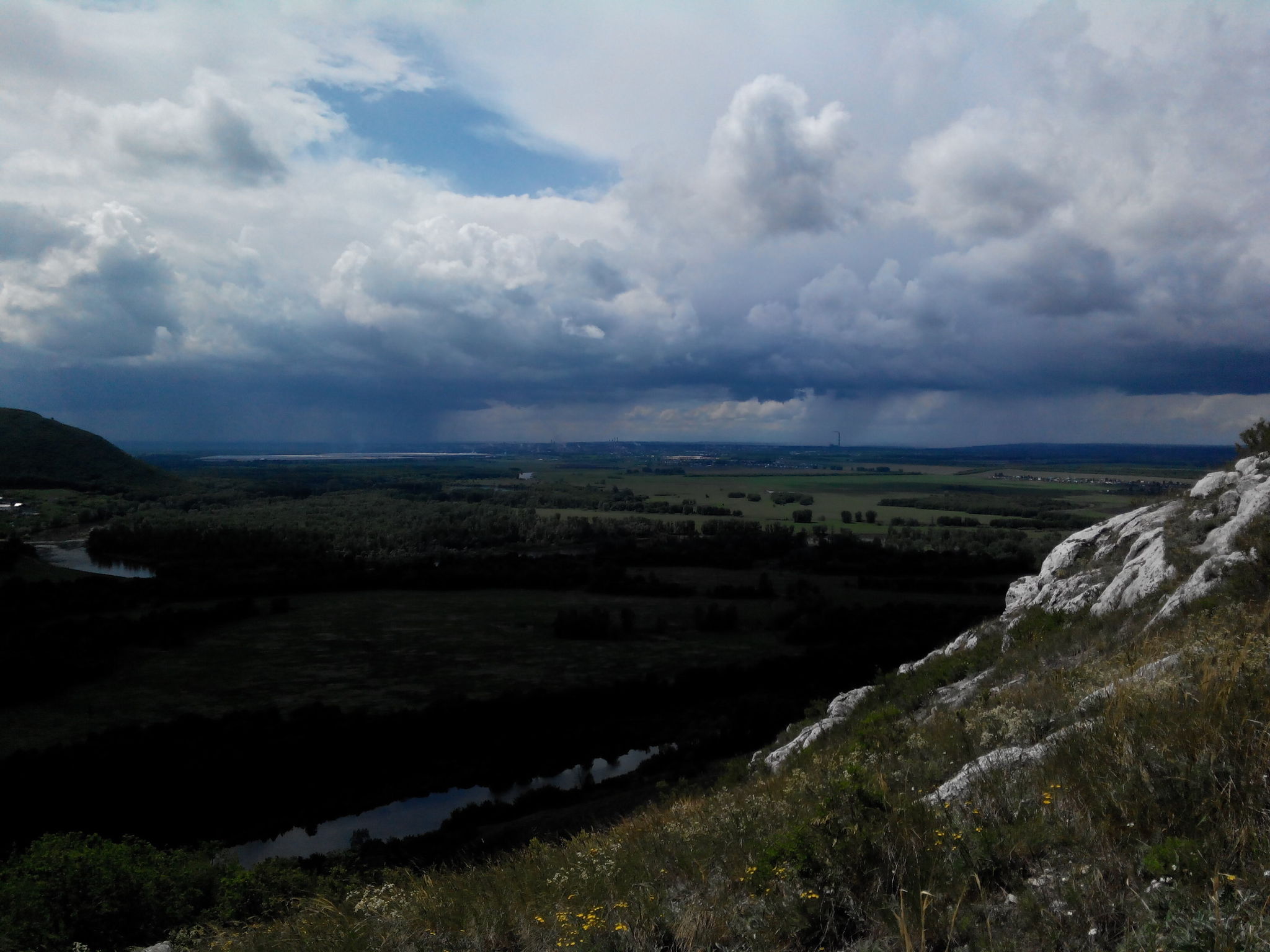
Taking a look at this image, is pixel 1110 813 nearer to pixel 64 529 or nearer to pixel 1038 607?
pixel 1038 607

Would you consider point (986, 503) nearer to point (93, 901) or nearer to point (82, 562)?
point (93, 901)

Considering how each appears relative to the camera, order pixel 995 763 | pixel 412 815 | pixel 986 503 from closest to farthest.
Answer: pixel 995 763, pixel 412 815, pixel 986 503

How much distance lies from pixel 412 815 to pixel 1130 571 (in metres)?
38.0

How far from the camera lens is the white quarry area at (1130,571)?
454 inches

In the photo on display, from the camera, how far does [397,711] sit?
52.3 m

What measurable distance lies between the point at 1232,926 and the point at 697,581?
99.1 m

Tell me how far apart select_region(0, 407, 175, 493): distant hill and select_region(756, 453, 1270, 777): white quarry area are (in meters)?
208

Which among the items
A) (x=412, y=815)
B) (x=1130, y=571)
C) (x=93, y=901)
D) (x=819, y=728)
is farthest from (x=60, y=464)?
(x=1130, y=571)

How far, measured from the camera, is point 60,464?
18600 cm

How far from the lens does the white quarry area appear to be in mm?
11523

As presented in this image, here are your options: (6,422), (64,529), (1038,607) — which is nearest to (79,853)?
(1038,607)

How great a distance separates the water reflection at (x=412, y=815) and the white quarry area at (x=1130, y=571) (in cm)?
2714

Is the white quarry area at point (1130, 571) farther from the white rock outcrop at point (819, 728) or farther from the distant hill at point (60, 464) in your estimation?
the distant hill at point (60, 464)

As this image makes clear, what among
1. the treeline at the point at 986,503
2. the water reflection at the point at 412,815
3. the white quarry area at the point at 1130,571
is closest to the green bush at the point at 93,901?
the white quarry area at the point at 1130,571
